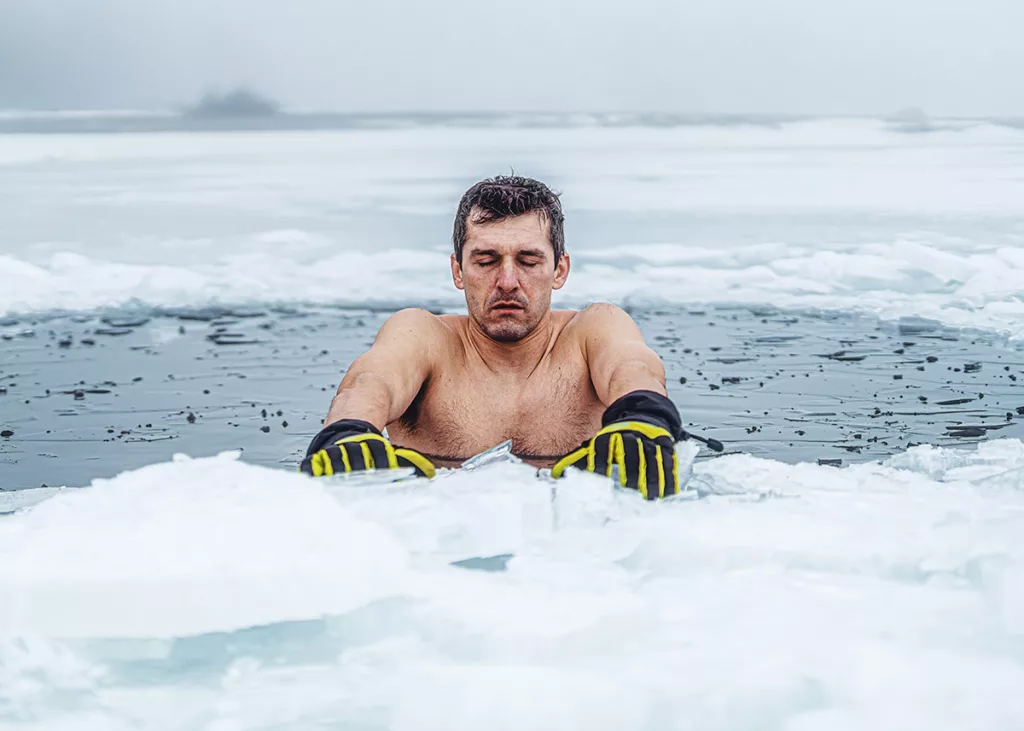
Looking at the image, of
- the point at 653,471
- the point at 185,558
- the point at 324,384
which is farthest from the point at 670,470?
the point at 324,384

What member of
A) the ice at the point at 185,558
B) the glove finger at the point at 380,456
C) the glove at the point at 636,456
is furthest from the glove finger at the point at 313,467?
the glove at the point at 636,456

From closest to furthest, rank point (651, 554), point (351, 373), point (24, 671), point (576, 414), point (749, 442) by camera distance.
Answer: point (24, 671), point (651, 554), point (351, 373), point (576, 414), point (749, 442)

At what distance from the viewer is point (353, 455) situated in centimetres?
357

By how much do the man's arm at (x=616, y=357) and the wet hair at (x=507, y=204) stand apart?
0.33 m

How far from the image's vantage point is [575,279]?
11898mm

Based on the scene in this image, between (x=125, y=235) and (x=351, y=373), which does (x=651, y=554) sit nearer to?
(x=351, y=373)

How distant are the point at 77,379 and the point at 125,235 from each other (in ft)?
23.8

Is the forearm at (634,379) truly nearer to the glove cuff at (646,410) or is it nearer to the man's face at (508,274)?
the glove cuff at (646,410)

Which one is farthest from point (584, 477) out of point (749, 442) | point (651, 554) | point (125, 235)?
point (125, 235)

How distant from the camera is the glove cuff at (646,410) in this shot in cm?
381

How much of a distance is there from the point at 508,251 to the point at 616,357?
58 centimetres

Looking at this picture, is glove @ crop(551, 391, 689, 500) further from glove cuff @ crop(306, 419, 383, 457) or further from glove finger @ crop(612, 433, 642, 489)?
glove cuff @ crop(306, 419, 383, 457)

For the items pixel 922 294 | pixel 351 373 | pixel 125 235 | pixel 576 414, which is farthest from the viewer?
pixel 125 235

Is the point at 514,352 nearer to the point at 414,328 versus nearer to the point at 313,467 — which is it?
the point at 414,328
